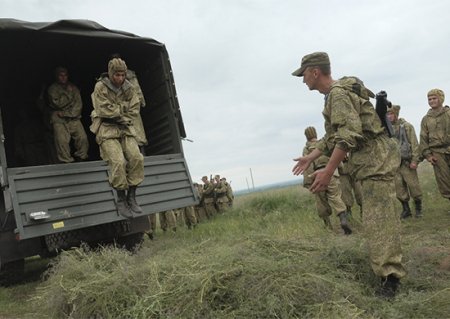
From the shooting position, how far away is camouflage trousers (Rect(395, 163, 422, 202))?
22.9 ft

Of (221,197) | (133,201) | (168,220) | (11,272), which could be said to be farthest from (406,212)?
(221,197)

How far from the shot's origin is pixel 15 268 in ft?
17.0

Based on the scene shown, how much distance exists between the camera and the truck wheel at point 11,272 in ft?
16.8

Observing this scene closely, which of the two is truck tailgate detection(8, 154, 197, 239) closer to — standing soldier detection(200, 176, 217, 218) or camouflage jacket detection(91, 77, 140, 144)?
camouflage jacket detection(91, 77, 140, 144)

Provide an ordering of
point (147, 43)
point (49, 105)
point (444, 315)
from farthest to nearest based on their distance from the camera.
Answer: point (49, 105), point (147, 43), point (444, 315)

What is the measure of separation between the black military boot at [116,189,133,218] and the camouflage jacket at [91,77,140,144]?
1.94 feet

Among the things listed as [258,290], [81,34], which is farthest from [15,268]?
[258,290]

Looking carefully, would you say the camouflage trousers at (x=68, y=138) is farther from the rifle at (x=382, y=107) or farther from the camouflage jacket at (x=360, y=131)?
the rifle at (x=382, y=107)

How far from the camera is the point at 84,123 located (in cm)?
770

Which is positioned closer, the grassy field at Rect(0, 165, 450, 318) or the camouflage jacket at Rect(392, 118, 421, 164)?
the grassy field at Rect(0, 165, 450, 318)

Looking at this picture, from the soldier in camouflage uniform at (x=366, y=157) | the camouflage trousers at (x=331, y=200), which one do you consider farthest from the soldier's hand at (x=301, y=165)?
the camouflage trousers at (x=331, y=200)

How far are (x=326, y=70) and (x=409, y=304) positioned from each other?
5.16 feet

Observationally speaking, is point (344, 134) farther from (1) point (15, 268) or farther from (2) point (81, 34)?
(1) point (15, 268)

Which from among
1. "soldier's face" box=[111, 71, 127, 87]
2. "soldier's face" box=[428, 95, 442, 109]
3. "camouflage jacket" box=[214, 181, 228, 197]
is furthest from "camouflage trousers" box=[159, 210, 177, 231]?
"soldier's face" box=[428, 95, 442, 109]
